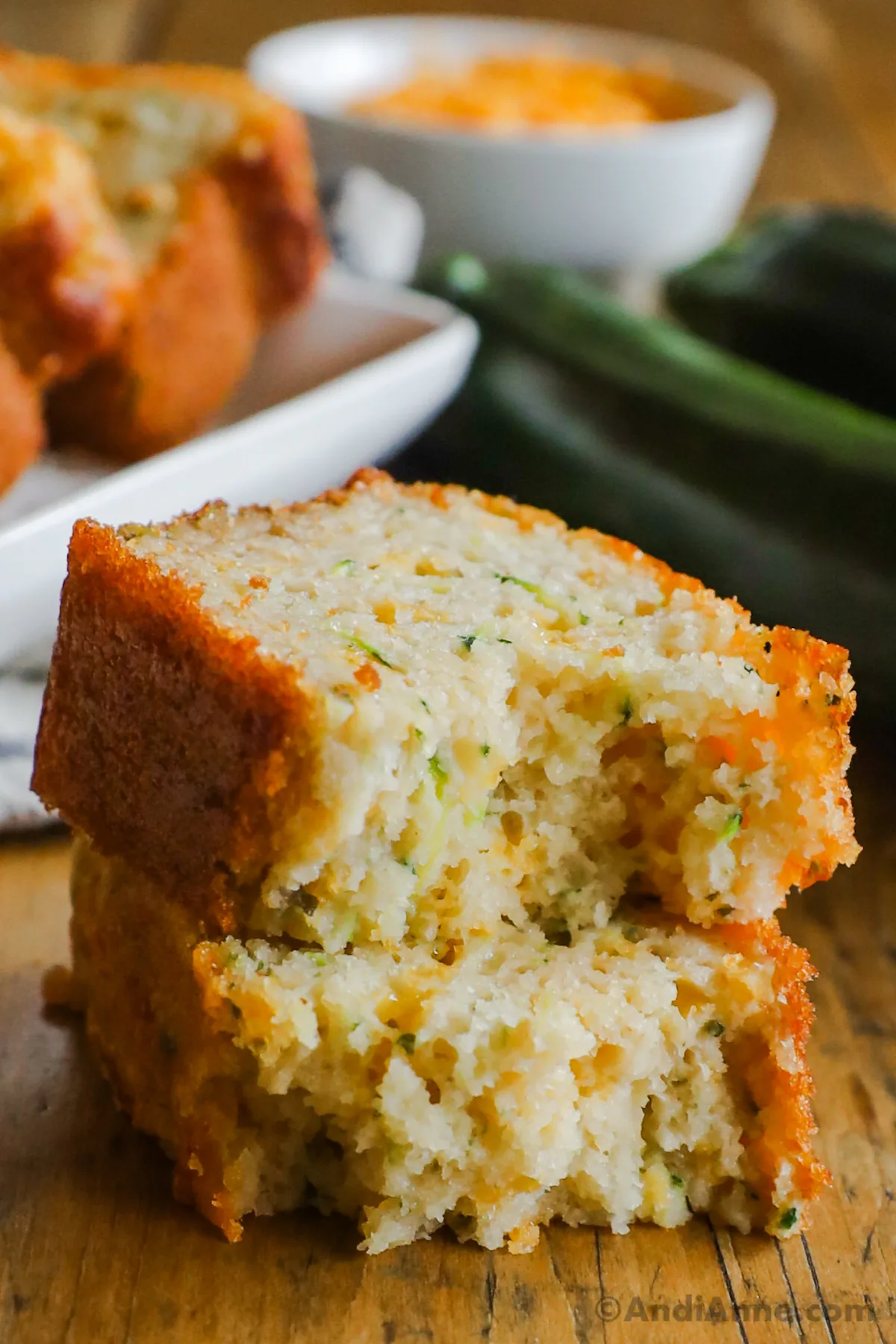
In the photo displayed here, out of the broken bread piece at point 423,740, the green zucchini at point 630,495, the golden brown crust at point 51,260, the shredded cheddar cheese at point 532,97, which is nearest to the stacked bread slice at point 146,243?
the golden brown crust at point 51,260

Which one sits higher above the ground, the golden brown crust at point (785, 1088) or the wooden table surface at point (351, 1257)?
the golden brown crust at point (785, 1088)

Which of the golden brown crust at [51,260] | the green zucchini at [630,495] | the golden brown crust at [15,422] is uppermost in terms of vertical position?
the golden brown crust at [51,260]

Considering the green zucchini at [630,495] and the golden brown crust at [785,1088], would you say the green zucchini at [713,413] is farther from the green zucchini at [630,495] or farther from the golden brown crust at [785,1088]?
the golden brown crust at [785,1088]

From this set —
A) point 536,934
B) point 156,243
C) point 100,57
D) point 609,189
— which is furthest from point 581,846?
point 100,57

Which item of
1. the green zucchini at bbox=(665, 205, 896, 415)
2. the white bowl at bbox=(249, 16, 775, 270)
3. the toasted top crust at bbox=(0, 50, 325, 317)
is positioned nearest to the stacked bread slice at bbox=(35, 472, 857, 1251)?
the toasted top crust at bbox=(0, 50, 325, 317)

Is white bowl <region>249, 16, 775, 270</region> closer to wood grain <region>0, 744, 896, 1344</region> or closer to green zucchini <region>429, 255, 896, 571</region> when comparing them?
green zucchini <region>429, 255, 896, 571</region>

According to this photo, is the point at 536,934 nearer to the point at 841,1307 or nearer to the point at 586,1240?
the point at 586,1240
